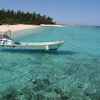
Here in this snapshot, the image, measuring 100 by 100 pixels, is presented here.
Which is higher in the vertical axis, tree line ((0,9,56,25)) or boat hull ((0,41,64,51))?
tree line ((0,9,56,25))

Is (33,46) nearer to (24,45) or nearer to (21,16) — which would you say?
(24,45)

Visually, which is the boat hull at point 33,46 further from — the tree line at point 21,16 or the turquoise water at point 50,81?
the tree line at point 21,16

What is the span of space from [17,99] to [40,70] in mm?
3542

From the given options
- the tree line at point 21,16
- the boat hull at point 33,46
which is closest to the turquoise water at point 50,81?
the boat hull at point 33,46

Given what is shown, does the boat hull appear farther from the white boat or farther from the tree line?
the tree line

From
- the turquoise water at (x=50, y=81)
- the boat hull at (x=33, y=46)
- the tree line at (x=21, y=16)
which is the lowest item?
the turquoise water at (x=50, y=81)

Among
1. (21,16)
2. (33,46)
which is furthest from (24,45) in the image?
(21,16)

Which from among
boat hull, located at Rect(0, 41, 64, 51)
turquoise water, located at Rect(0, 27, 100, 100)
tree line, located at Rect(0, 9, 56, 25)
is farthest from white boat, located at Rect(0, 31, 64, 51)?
tree line, located at Rect(0, 9, 56, 25)

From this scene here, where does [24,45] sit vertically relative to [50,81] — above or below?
above

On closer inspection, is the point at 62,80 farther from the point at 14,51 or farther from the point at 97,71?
the point at 14,51

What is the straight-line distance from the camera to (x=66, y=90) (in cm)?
Answer: 649

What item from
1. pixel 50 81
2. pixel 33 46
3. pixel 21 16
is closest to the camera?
pixel 50 81

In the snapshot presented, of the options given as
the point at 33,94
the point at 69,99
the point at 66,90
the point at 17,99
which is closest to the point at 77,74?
the point at 66,90

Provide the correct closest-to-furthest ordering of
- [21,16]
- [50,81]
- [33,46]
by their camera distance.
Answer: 1. [50,81]
2. [33,46]
3. [21,16]
